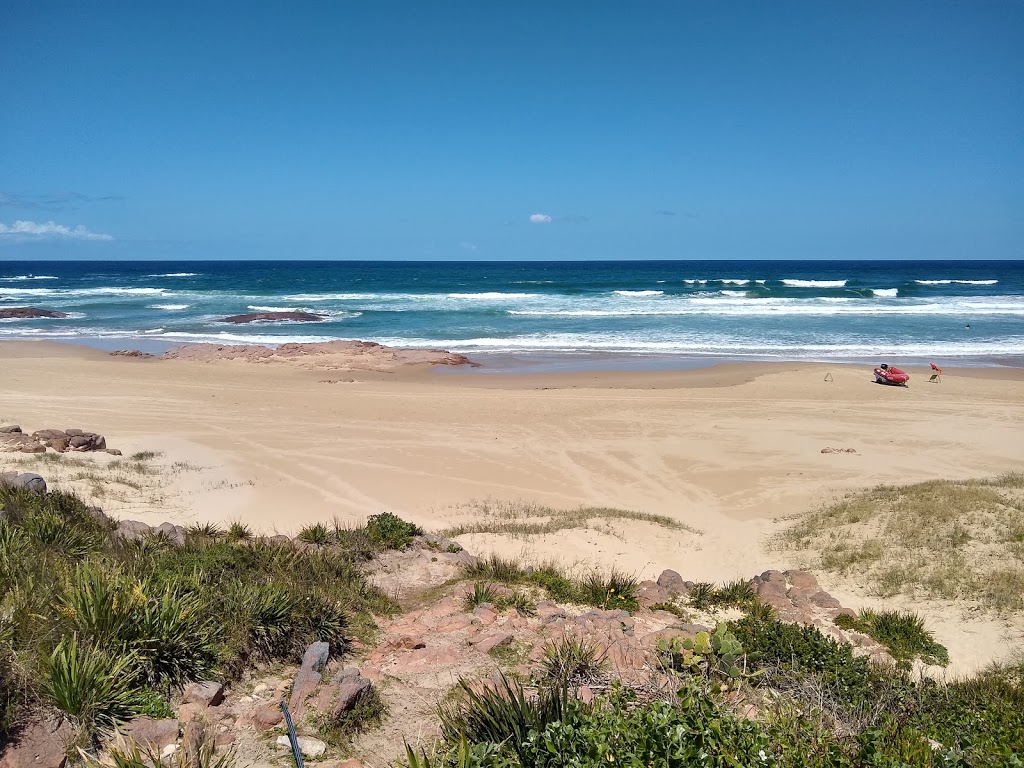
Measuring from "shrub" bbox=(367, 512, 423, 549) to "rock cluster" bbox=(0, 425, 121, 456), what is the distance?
26.4ft

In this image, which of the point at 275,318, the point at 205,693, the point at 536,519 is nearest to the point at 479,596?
the point at 205,693

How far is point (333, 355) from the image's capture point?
28.3 metres

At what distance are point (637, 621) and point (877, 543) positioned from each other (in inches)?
189

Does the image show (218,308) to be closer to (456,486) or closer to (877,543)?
(456,486)

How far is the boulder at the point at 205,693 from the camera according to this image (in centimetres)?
414

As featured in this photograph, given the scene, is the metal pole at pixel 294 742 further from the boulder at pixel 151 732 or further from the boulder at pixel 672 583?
the boulder at pixel 672 583

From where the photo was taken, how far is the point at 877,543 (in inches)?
361

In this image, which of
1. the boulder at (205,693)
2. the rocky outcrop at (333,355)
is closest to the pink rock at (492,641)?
the boulder at (205,693)

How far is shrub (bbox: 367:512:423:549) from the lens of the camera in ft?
26.8

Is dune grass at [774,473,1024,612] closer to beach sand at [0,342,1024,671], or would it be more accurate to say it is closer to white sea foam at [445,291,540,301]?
beach sand at [0,342,1024,671]

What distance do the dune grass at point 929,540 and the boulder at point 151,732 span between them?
758 centimetres

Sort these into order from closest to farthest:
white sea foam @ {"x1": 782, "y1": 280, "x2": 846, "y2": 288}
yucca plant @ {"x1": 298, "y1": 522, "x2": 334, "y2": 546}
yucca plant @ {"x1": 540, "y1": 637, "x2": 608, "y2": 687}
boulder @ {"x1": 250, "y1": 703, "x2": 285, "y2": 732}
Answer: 1. boulder @ {"x1": 250, "y1": 703, "x2": 285, "y2": 732}
2. yucca plant @ {"x1": 540, "y1": 637, "x2": 608, "y2": 687}
3. yucca plant @ {"x1": 298, "y1": 522, "x2": 334, "y2": 546}
4. white sea foam @ {"x1": 782, "y1": 280, "x2": 846, "y2": 288}

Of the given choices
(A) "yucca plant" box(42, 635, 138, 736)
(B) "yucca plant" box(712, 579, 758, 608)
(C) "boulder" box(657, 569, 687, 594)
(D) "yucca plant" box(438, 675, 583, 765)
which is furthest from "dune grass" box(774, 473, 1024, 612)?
(A) "yucca plant" box(42, 635, 138, 736)

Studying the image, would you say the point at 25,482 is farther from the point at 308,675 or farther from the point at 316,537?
the point at 308,675
